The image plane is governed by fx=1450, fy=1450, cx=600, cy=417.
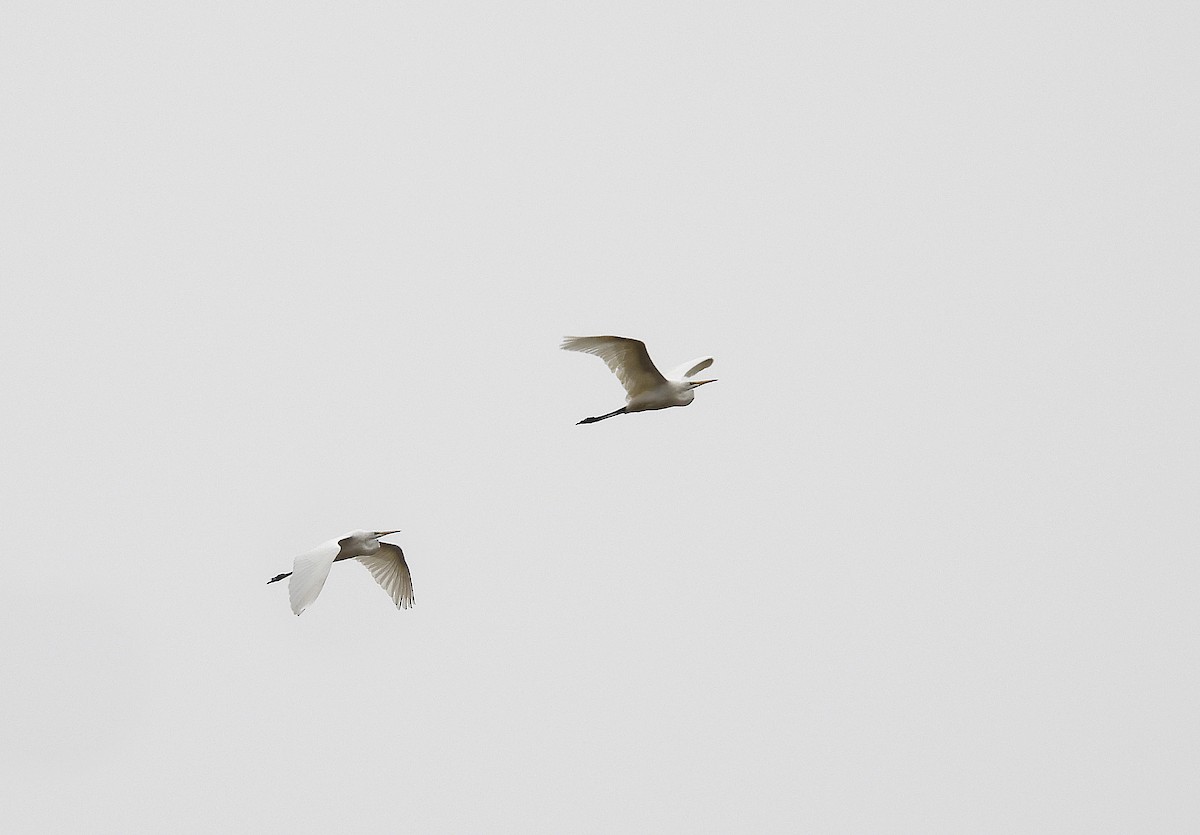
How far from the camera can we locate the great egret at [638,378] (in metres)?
21.0

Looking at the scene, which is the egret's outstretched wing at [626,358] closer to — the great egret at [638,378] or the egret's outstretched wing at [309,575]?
the great egret at [638,378]

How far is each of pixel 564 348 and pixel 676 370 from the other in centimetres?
366

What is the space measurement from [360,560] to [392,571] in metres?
0.58

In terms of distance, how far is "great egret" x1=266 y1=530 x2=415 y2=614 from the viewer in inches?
713

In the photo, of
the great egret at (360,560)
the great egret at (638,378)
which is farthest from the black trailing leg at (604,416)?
the great egret at (360,560)

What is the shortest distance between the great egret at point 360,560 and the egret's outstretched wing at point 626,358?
3.95 m

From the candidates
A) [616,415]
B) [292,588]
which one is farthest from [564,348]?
[292,588]

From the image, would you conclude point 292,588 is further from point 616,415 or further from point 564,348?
point 616,415

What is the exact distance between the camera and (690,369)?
23.6 meters

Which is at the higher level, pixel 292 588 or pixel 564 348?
pixel 564 348

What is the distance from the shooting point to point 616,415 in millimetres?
22797

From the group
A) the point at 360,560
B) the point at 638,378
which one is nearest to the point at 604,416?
the point at 638,378

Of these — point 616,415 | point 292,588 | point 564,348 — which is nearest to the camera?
point 292,588

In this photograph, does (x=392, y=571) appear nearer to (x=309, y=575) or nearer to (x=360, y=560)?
(x=360, y=560)
